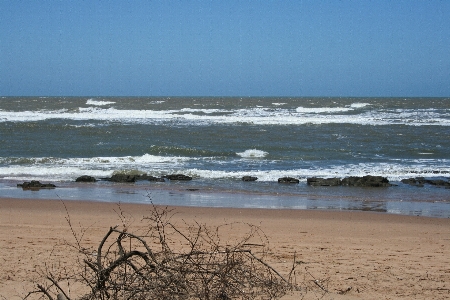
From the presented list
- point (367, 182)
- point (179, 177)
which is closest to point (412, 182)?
point (367, 182)

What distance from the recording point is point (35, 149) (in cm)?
2569

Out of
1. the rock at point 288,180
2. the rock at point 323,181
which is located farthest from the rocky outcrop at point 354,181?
the rock at point 288,180

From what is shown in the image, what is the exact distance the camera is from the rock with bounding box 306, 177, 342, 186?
17.3 m

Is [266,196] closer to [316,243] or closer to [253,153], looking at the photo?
[316,243]

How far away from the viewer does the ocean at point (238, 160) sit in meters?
14.7

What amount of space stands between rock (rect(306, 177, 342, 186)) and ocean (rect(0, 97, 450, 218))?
43 cm

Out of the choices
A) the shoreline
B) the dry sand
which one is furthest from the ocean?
the dry sand

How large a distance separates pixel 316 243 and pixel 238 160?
14573mm

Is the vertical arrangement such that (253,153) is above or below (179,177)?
above

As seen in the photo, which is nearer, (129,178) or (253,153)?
(129,178)

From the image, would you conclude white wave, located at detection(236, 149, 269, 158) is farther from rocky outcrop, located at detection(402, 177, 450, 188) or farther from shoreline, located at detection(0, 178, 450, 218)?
rocky outcrop, located at detection(402, 177, 450, 188)

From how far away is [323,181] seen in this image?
57.5ft

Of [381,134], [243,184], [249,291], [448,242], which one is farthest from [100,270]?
[381,134]

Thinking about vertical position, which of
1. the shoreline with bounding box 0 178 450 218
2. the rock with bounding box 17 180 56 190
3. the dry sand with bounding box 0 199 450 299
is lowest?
the shoreline with bounding box 0 178 450 218
